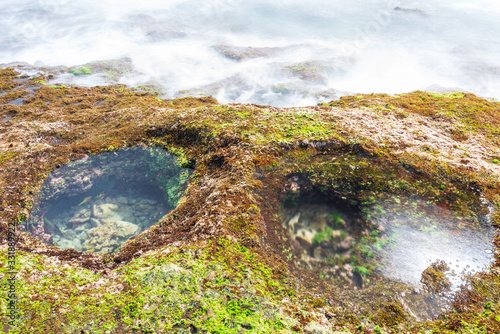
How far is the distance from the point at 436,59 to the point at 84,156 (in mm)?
67540

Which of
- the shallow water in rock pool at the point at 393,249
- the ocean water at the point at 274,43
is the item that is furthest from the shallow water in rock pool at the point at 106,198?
the ocean water at the point at 274,43

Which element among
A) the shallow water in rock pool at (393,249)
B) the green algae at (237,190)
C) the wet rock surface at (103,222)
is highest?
the green algae at (237,190)

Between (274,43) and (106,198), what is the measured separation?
57763 mm

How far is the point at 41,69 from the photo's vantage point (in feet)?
132

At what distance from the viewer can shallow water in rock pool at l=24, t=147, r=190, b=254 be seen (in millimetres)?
13180

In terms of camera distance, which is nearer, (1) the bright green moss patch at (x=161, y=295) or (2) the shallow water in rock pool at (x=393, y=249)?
(1) the bright green moss patch at (x=161, y=295)

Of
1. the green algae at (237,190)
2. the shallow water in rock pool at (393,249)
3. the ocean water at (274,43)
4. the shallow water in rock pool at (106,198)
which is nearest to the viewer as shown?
the green algae at (237,190)

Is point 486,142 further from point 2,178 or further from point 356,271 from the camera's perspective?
point 2,178

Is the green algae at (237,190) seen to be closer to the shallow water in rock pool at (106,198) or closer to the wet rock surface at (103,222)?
the shallow water in rock pool at (106,198)

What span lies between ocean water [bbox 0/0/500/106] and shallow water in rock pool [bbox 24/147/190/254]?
20551 mm

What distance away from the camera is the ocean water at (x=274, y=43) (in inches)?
1625

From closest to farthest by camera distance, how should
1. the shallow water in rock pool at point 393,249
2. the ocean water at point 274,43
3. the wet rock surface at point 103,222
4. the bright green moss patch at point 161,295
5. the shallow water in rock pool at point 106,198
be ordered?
the bright green moss patch at point 161,295
the shallow water in rock pool at point 393,249
the wet rock surface at point 103,222
the shallow water in rock pool at point 106,198
the ocean water at point 274,43

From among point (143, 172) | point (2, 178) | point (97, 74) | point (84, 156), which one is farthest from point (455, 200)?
point (97, 74)

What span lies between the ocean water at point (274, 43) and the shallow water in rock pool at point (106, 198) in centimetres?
2055
